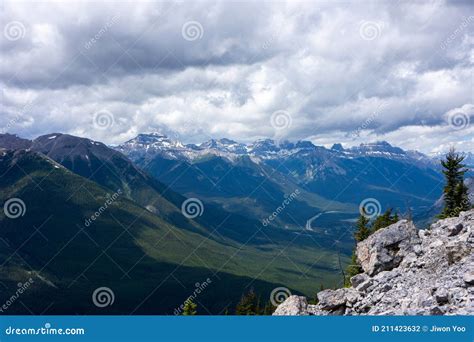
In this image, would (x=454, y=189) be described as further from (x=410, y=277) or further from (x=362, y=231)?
(x=410, y=277)

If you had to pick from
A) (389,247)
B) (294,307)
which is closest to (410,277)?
(389,247)

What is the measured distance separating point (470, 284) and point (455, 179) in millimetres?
42708

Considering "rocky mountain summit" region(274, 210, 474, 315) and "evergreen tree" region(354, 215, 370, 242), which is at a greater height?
"evergreen tree" region(354, 215, 370, 242)

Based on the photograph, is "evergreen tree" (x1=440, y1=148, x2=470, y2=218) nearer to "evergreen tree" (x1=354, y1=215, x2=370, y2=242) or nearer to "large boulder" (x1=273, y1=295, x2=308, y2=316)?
"evergreen tree" (x1=354, y1=215, x2=370, y2=242)

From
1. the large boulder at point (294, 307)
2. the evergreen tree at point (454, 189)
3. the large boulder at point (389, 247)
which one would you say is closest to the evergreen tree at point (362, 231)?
the evergreen tree at point (454, 189)

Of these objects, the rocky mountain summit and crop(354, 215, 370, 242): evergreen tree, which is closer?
the rocky mountain summit

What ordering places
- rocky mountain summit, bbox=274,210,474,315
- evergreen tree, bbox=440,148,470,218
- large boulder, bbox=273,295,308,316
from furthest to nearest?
evergreen tree, bbox=440,148,470,218
large boulder, bbox=273,295,308,316
rocky mountain summit, bbox=274,210,474,315

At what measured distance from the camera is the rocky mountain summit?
3228 centimetres

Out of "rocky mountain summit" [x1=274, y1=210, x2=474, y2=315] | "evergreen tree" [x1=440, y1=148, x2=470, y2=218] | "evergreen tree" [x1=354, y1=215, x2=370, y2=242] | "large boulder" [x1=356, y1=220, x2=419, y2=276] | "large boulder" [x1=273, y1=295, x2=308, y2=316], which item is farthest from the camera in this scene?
"evergreen tree" [x1=354, y1=215, x2=370, y2=242]

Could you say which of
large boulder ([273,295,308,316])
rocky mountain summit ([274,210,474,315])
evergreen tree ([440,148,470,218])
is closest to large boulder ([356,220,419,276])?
rocky mountain summit ([274,210,474,315])

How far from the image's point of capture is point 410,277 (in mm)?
42281
